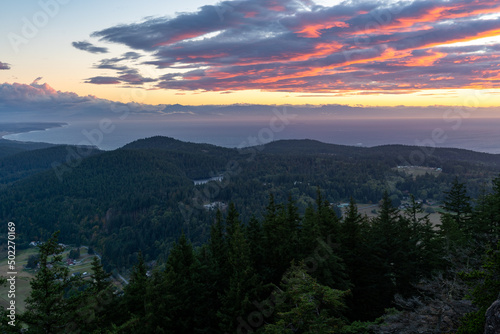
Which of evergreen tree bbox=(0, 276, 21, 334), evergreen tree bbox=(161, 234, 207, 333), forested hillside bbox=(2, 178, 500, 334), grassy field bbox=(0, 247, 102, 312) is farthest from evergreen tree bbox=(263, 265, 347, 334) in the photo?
grassy field bbox=(0, 247, 102, 312)

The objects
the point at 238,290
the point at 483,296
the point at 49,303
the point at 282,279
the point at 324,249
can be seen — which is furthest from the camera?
the point at 324,249

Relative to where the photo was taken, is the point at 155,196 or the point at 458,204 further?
the point at 155,196

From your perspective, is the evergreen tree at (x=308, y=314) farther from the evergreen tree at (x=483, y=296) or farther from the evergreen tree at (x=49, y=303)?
the evergreen tree at (x=49, y=303)

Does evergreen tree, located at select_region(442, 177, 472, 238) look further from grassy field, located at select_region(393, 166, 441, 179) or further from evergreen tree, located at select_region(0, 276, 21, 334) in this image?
grassy field, located at select_region(393, 166, 441, 179)

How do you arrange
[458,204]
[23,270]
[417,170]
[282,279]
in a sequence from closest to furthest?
[282,279] → [458,204] → [23,270] → [417,170]

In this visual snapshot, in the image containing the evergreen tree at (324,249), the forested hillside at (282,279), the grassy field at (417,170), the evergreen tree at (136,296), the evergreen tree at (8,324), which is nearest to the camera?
the evergreen tree at (8,324)

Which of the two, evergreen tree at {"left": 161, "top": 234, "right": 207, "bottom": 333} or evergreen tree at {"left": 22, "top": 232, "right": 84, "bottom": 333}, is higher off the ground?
evergreen tree at {"left": 22, "top": 232, "right": 84, "bottom": 333}

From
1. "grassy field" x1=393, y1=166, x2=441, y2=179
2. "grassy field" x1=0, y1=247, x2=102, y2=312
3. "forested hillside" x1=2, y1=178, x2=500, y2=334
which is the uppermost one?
"forested hillside" x1=2, y1=178, x2=500, y2=334

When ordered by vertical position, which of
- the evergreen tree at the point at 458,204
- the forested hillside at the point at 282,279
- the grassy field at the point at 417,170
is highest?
the evergreen tree at the point at 458,204

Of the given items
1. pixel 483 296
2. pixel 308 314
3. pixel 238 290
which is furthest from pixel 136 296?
pixel 483 296

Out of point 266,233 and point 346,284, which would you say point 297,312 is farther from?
point 266,233

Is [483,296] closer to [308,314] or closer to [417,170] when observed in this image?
[308,314]

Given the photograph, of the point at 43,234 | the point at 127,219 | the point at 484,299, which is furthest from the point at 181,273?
the point at 43,234

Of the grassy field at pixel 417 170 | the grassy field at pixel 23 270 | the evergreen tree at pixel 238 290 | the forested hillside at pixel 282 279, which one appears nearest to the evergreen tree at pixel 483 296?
the forested hillside at pixel 282 279
